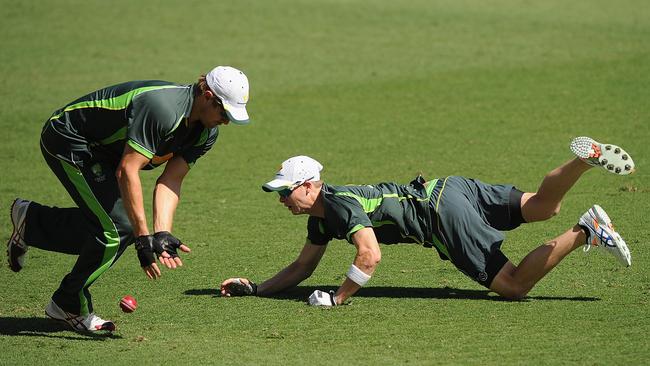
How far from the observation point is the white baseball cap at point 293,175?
7.96 meters

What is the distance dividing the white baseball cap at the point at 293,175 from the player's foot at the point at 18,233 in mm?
1885

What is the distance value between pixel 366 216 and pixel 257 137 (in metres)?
7.41

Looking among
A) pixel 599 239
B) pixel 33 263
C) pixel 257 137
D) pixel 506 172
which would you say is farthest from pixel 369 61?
pixel 599 239

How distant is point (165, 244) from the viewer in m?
6.97

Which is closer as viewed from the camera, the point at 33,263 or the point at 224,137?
the point at 33,263

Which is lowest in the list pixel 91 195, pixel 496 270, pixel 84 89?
pixel 84 89

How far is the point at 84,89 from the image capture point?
1766 centimetres

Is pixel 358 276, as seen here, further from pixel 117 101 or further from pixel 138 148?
pixel 117 101

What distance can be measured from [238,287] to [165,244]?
1.50 meters

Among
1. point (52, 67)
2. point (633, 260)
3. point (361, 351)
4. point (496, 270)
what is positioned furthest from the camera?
point (52, 67)

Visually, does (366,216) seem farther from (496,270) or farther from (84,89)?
(84,89)

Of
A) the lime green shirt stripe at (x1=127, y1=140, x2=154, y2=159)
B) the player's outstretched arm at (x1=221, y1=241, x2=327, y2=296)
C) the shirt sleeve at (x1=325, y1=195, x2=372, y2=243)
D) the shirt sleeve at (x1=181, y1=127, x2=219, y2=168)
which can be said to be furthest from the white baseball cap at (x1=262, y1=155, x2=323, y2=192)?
the lime green shirt stripe at (x1=127, y1=140, x2=154, y2=159)

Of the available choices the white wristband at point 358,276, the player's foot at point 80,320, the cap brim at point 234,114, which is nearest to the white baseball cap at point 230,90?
the cap brim at point 234,114

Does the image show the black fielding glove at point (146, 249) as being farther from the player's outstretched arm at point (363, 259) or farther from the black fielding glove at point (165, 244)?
the player's outstretched arm at point (363, 259)
